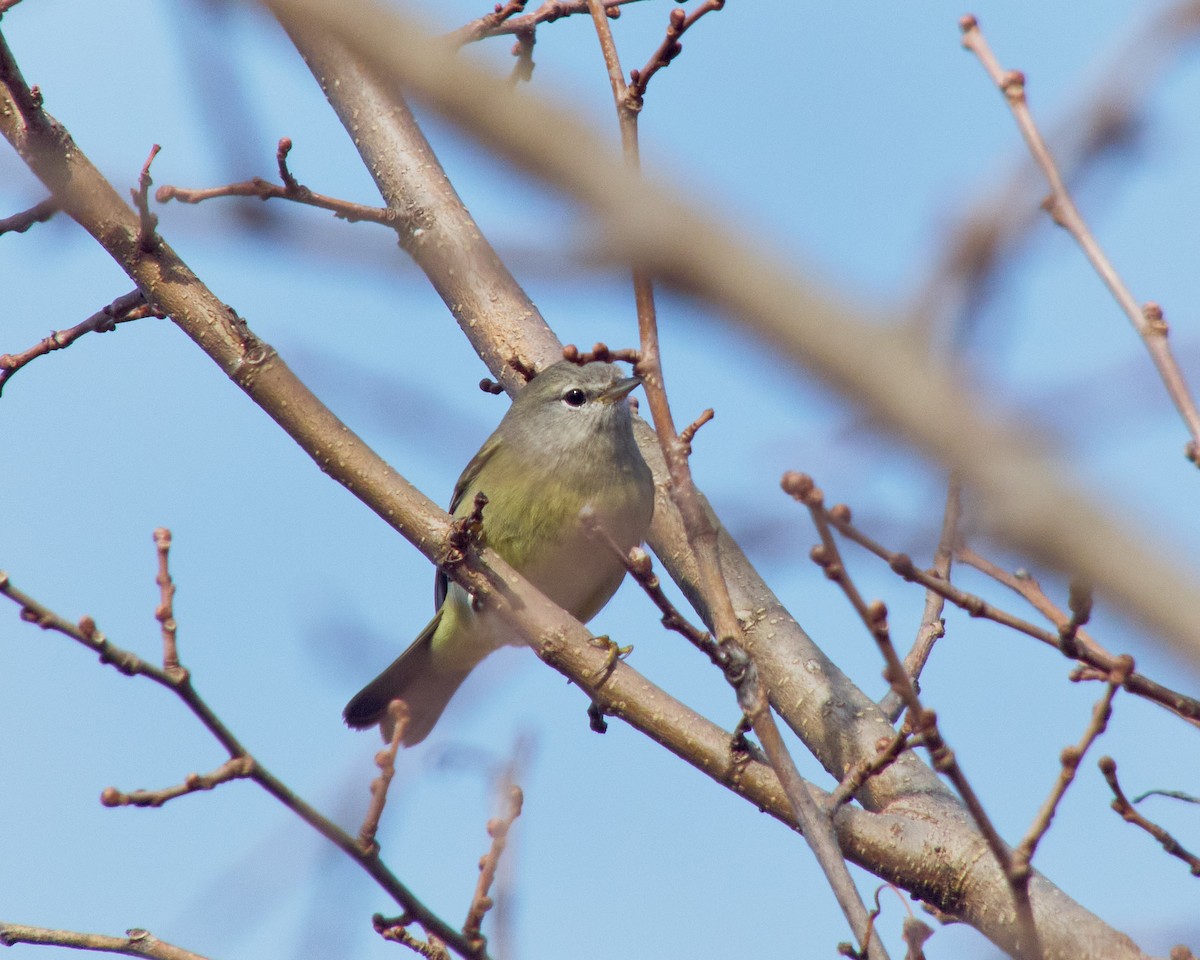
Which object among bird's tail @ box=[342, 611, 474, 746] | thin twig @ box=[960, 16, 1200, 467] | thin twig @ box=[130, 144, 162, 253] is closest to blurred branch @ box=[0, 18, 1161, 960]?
thin twig @ box=[130, 144, 162, 253]

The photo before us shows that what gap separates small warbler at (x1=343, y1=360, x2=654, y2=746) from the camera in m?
6.09

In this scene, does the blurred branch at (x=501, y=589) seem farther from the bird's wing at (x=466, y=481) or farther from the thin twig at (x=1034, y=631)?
the bird's wing at (x=466, y=481)

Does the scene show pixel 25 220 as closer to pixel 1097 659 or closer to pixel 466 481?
pixel 466 481

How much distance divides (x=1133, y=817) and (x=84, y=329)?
3.78m

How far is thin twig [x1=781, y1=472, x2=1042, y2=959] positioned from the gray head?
4015mm

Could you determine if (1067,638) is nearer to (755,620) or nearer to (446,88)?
(446,88)

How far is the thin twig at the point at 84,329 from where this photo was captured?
4.61 meters

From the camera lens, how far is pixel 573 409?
22.2ft

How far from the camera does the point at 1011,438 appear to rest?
4.31 feet

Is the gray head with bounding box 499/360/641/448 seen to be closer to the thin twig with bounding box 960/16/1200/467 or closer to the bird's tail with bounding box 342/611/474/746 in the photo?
the bird's tail with bounding box 342/611/474/746

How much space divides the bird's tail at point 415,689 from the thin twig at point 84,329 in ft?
8.05

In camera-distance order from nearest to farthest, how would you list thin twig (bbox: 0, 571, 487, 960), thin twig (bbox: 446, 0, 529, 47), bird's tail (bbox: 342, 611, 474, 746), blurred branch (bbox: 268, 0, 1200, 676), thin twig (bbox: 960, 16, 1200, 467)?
blurred branch (bbox: 268, 0, 1200, 676) → thin twig (bbox: 960, 16, 1200, 467) → thin twig (bbox: 0, 571, 487, 960) → thin twig (bbox: 446, 0, 529, 47) → bird's tail (bbox: 342, 611, 474, 746)

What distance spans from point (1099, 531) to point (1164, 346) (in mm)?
1278

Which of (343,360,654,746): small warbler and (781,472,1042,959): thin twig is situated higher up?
(343,360,654,746): small warbler
